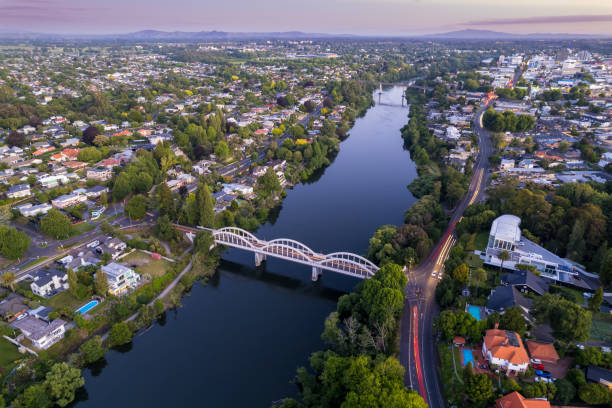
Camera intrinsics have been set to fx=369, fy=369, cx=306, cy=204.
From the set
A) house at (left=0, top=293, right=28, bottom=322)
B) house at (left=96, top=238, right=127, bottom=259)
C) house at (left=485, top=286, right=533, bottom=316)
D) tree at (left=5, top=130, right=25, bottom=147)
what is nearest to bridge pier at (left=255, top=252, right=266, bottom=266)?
house at (left=96, top=238, right=127, bottom=259)

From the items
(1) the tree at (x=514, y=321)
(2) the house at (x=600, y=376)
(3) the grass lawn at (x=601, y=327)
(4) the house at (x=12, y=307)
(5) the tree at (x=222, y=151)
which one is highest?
(5) the tree at (x=222, y=151)

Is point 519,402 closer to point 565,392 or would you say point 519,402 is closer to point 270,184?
point 565,392

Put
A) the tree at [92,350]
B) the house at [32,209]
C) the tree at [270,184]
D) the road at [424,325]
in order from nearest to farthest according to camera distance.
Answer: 1. the road at [424,325]
2. the tree at [92,350]
3. the house at [32,209]
4. the tree at [270,184]

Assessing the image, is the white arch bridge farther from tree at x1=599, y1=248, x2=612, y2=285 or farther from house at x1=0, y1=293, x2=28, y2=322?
tree at x1=599, y1=248, x2=612, y2=285

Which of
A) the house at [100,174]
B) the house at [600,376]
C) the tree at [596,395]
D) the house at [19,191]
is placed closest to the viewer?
the tree at [596,395]

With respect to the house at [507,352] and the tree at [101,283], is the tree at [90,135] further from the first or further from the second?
the house at [507,352]

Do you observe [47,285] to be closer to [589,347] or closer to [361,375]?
[361,375]

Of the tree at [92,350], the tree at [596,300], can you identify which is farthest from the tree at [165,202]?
the tree at [596,300]
